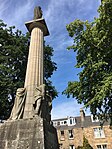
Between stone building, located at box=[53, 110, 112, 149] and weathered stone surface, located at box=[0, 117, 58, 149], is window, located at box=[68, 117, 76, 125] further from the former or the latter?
weathered stone surface, located at box=[0, 117, 58, 149]

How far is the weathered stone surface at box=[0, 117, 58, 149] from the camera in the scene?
573cm

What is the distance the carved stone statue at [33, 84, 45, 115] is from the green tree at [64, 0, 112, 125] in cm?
497

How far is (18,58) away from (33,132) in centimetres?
1332

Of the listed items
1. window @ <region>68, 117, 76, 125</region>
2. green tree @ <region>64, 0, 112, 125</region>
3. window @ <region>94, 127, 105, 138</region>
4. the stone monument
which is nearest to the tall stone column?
the stone monument

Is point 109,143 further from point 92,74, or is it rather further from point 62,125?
point 92,74

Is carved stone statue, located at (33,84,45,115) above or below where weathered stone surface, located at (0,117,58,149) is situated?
above

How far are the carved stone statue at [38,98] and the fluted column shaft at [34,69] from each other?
9.4 inches

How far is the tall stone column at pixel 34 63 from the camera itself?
722 centimetres

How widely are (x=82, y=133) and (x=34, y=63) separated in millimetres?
29255

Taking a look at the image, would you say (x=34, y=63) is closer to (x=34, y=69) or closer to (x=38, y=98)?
(x=34, y=69)

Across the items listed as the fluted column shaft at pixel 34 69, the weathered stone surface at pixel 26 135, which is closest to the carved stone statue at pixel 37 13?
the fluted column shaft at pixel 34 69

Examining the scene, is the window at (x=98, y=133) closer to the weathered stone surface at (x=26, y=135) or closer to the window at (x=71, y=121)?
the window at (x=71, y=121)

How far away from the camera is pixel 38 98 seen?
6980 millimetres

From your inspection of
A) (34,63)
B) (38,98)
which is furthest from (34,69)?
(38,98)
